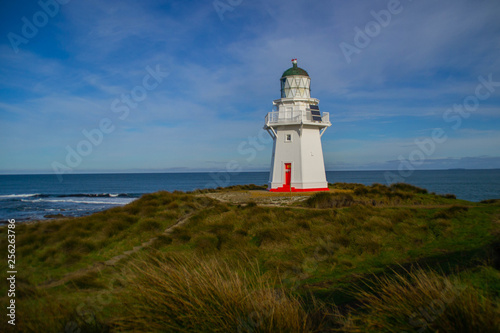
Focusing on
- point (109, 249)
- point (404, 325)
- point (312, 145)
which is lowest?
point (109, 249)

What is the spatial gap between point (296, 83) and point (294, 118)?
2.63m

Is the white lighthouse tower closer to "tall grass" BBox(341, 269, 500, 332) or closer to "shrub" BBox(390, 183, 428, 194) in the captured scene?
"shrub" BBox(390, 183, 428, 194)

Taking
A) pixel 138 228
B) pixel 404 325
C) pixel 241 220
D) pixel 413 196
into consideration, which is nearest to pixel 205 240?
pixel 241 220

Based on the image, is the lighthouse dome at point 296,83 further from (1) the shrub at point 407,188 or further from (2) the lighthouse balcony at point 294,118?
(1) the shrub at point 407,188

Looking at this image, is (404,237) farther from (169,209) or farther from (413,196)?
(169,209)

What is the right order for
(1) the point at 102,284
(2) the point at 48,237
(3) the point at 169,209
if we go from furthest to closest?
(3) the point at 169,209 → (2) the point at 48,237 → (1) the point at 102,284

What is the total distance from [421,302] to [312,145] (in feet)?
61.8

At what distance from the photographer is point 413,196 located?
17.6m

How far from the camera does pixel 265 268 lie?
8117 mm

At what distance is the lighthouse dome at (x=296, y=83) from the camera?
22.2 m

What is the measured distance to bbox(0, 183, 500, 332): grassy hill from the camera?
3.82 metres

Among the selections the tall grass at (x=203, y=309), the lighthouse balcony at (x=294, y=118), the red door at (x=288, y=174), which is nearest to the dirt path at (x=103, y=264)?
the tall grass at (x=203, y=309)

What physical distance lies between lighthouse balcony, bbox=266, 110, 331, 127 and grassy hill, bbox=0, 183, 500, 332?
18.1 feet

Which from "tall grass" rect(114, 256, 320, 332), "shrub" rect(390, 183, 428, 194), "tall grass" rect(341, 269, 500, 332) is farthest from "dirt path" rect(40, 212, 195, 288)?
"shrub" rect(390, 183, 428, 194)
